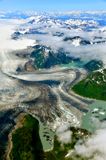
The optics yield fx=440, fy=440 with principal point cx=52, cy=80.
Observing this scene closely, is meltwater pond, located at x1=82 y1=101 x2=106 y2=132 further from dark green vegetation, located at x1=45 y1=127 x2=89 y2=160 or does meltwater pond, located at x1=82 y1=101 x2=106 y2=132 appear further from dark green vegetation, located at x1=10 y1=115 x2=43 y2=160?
dark green vegetation, located at x1=10 y1=115 x2=43 y2=160

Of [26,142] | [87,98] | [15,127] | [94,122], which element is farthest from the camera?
[87,98]

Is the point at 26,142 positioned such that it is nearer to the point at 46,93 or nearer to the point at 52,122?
the point at 52,122

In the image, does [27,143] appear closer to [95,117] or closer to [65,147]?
[65,147]

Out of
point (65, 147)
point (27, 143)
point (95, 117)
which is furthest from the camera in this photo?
point (95, 117)

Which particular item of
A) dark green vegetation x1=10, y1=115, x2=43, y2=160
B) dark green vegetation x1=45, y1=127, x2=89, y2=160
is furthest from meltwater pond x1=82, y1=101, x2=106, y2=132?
dark green vegetation x1=10, y1=115, x2=43, y2=160

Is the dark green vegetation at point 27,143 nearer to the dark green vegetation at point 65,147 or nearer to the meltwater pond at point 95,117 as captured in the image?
the dark green vegetation at point 65,147

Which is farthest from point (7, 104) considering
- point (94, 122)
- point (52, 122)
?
point (94, 122)

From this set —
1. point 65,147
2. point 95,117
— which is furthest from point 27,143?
point 95,117
